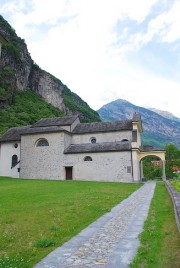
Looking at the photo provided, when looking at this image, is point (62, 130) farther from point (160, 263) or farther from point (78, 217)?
point (160, 263)

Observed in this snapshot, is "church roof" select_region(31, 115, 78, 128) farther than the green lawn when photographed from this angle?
Yes

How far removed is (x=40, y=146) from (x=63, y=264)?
→ 35056 millimetres

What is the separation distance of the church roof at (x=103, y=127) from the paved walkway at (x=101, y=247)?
30609 mm

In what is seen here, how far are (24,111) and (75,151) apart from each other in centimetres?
5721

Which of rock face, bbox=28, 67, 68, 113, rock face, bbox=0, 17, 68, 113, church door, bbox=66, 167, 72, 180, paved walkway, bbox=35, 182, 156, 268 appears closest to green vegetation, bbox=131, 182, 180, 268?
paved walkway, bbox=35, 182, 156, 268

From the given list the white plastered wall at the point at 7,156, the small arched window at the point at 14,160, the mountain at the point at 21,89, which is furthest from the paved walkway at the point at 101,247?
the mountain at the point at 21,89

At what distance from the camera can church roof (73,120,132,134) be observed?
40625 millimetres

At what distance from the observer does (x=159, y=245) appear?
274 inches

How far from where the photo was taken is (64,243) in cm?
712

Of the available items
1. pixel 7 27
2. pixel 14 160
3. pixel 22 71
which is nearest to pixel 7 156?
pixel 14 160

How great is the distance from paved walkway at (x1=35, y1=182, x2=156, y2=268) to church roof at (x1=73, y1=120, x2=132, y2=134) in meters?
30.6

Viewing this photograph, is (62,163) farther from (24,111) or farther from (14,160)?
(24,111)

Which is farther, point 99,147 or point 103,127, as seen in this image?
point 103,127

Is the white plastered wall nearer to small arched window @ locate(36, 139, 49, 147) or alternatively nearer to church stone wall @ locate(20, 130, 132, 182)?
church stone wall @ locate(20, 130, 132, 182)
